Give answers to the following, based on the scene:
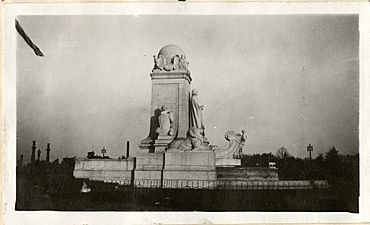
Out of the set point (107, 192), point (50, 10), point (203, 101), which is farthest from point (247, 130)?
point (50, 10)

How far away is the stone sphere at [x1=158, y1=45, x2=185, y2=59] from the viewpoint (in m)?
2.27

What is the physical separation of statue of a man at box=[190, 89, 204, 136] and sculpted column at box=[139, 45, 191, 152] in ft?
0.07

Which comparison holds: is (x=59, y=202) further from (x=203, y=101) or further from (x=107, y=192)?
(x=203, y=101)

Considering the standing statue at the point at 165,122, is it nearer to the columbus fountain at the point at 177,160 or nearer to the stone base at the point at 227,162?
the columbus fountain at the point at 177,160

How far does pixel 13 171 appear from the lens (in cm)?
223

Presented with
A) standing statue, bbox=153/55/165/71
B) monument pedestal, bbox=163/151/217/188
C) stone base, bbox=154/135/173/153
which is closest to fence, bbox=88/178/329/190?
monument pedestal, bbox=163/151/217/188

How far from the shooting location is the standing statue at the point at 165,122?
7.54 ft

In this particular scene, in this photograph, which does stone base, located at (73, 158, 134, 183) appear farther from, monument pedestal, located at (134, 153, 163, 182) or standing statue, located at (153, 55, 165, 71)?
standing statue, located at (153, 55, 165, 71)

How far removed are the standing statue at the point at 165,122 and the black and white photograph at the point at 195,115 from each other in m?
0.01

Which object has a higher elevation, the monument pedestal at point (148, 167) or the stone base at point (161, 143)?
the stone base at point (161, 143)

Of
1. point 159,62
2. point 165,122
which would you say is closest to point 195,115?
point 165,122

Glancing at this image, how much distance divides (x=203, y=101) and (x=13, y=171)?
75 cm

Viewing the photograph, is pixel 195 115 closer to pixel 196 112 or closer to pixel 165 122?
pixel 196 112

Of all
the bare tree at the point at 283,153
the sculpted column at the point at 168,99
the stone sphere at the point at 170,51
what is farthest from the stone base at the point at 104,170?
the bare tree at the point at 283,153
